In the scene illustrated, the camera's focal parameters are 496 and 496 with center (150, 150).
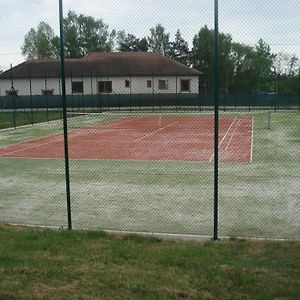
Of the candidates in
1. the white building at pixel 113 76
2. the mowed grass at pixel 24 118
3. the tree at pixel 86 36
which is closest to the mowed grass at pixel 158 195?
the mowed grass at pixel 24 118

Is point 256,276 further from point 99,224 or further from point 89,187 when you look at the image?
point 89,187

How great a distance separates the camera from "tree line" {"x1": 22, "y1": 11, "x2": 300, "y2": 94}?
1611cm

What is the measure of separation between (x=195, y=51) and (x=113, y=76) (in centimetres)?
1901

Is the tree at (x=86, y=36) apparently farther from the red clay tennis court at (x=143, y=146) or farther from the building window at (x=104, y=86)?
the red clay tennis court at (x=143, y=146)

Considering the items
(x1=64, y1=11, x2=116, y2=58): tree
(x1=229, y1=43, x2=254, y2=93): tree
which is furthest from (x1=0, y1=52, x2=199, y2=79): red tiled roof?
(x1=64, y1=11, x2=116, y2=58): tree

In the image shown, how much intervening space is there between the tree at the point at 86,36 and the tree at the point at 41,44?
474 cm

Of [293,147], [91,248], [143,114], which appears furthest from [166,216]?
[143,114]

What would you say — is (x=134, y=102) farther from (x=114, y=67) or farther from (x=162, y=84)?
(x=114, y=67)

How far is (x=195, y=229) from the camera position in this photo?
275 inches

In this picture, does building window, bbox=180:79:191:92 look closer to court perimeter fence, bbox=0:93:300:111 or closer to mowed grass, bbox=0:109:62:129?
court perimeter fence, bbox=0:93:300:111

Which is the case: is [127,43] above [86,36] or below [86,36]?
below

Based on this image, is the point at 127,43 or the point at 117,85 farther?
the point at 127,43

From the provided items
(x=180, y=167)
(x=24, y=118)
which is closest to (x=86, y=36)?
(x=24, y=118)

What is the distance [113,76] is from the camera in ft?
138
